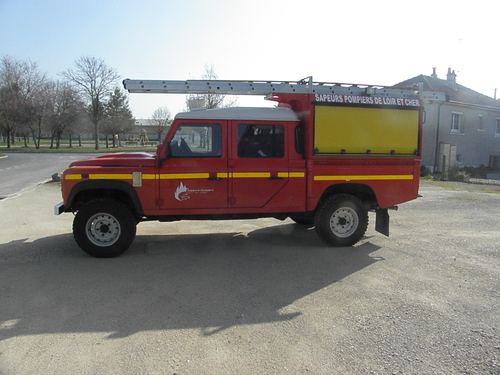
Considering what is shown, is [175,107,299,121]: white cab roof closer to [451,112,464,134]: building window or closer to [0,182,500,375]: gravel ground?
[0,182,500,375]: gravel ground

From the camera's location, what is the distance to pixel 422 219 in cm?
924

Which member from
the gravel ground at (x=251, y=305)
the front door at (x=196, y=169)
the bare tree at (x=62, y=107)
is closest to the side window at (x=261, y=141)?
the front door at (x=196, y=169)

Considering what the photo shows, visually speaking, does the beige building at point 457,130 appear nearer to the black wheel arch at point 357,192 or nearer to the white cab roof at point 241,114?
the black wheel arch at point 357,192

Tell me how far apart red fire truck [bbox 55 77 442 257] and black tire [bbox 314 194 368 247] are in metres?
0.02

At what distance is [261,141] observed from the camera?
6.31 meters

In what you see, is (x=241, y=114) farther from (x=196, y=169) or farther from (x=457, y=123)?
(x=457, y=123)

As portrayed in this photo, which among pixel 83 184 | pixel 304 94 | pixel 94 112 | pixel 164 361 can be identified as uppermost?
pixel 94 112

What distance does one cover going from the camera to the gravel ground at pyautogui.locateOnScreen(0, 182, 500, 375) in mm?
3244

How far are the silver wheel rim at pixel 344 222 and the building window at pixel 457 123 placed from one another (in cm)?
2236

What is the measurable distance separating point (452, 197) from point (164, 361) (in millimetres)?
12390

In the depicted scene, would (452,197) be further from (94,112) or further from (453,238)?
(94,112)

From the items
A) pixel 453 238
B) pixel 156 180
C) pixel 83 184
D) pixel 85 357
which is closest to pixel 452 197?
pixel 453 238

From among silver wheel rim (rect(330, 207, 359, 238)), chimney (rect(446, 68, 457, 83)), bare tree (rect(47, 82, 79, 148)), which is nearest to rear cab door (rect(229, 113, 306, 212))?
silver wheel rim (rect(330, 207, 359, 238))

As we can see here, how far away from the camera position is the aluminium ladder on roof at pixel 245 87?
20.6 feet
